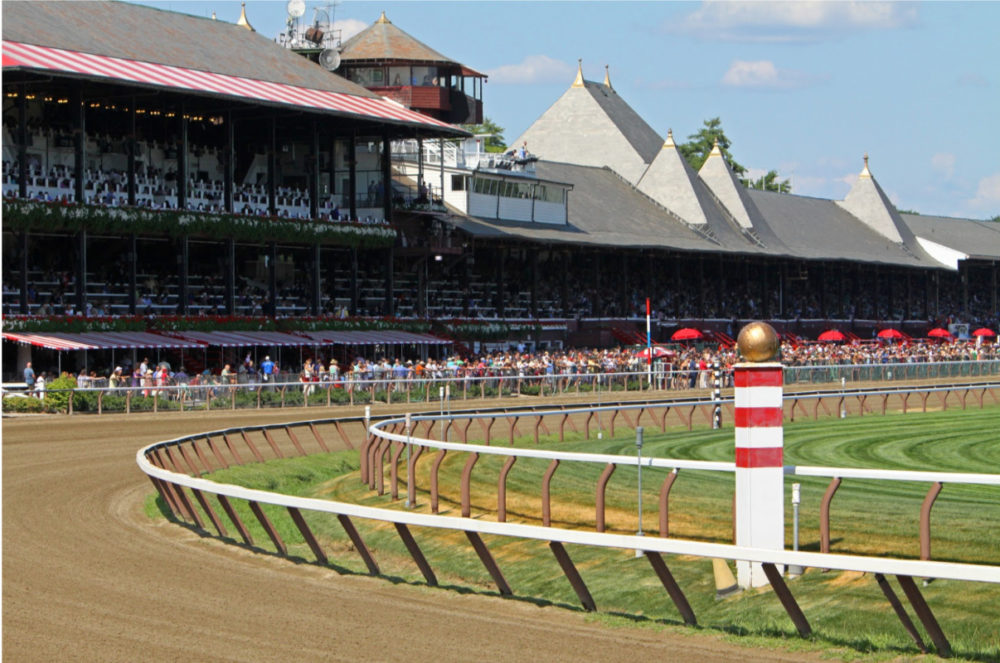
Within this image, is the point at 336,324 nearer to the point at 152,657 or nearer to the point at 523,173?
the point at 523,173

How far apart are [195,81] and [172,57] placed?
117 inches

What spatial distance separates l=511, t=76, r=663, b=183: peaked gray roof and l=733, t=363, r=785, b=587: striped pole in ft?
220

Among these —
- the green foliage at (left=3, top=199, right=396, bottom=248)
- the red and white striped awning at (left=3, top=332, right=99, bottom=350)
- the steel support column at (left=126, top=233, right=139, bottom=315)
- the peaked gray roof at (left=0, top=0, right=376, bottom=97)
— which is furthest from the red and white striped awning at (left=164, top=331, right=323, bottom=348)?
the peaked gray roof at (left=0, top=0, right=376, bottom=97)

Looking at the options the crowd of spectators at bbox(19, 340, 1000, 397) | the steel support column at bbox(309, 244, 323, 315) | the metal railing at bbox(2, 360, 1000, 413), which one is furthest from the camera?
the steel support column at bbox(309, 244, 323, 315)

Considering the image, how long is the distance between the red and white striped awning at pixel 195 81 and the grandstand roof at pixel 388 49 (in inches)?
326

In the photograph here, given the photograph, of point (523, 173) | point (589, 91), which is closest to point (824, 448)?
point (523, 173)

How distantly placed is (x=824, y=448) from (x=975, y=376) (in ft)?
82.4

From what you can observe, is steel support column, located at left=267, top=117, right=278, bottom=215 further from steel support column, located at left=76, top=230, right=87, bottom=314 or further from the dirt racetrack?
the dirt racetrack

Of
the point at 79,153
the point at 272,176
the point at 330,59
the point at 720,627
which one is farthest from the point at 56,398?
the point at 330,59

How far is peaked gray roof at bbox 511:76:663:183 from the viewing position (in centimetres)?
7831

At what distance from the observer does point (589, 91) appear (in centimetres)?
8094

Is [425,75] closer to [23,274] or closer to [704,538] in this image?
[23,274]

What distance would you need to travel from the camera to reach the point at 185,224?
4356 centimetres

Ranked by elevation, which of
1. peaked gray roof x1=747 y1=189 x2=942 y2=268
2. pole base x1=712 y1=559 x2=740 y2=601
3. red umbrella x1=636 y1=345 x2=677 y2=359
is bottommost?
pole base x1=712 y1=559 x2=740 y2=601
